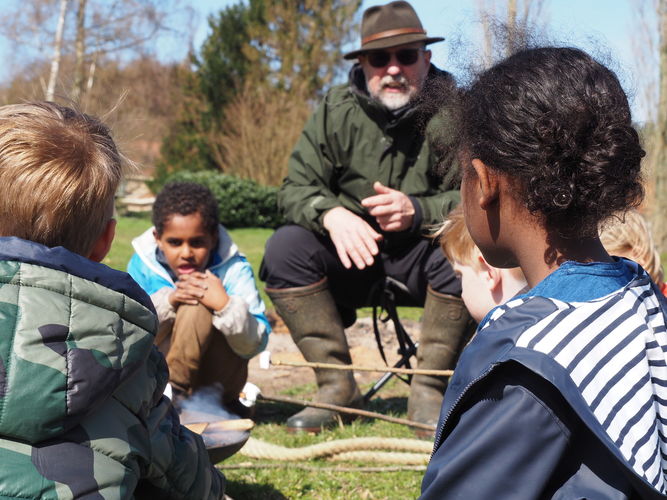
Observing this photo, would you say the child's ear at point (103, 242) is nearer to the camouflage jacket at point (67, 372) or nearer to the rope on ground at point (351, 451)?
the camouflage jacket at point (67, 372)

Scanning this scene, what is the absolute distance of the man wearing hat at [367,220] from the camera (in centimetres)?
370

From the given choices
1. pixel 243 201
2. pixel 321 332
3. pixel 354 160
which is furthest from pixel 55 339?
pixel 243 201

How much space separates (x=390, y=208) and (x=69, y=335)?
228 cm

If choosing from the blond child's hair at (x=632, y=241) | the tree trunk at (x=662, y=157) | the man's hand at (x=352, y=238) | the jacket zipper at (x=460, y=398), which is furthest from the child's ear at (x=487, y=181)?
the tree trunk at (x=662, y=157)

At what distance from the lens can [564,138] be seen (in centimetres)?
133

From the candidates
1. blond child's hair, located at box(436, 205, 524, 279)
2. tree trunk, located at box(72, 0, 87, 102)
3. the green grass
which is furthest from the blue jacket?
tree trunk, located at box(72, 0, 87, 102)

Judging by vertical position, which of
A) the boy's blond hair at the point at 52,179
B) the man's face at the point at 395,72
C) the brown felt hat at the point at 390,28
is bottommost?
the boy's blond hair at the point at 52,179

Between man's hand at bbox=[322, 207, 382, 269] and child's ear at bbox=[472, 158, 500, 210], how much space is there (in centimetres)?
200

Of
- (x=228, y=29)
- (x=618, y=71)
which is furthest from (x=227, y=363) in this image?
(x=228, y=29)

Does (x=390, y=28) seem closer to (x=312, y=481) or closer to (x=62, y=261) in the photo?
(x=312, y=481)

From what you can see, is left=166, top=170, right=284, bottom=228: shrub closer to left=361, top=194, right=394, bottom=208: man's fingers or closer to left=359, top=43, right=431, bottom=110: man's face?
left=359, top=43, right=431, bottom=110: man's face

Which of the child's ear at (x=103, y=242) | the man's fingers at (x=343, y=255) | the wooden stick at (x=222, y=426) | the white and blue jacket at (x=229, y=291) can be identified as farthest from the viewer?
the man's fingers at (x=343, y=255)

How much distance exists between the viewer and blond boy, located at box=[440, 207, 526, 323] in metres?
2.21

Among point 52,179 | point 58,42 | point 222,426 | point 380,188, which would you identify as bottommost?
point 222,426
